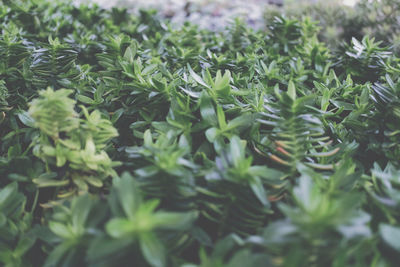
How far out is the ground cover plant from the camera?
0.78 m

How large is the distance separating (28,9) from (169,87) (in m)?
A: 1.79

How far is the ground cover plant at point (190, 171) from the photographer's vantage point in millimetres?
783

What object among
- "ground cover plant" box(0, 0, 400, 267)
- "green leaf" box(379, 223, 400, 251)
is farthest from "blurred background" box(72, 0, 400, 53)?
"green leaf" box(379, 223, 400, 251)

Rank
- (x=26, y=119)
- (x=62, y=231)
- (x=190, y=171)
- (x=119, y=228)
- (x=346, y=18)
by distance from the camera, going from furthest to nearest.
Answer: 1. (x=346, y=18)
2. (x=26, y=119)
3. (x=190, y=171)
4. (x=62, y=231)
5. (x=119, y=228)

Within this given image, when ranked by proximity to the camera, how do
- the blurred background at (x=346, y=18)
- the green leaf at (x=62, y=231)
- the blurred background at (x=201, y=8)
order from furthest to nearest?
1. the blurred background at (x=201, y=8)
2. the blurred background at (x=346, y=18)
3. the green leaf at (x=62, y=231)

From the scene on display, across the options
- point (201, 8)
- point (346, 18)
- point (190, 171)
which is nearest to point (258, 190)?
point (190, 171)

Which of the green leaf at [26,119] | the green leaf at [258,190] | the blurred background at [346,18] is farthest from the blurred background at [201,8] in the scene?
the green leaf at [258,190]

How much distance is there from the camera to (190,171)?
1.02 m

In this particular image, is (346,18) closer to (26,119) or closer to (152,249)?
(26,119)

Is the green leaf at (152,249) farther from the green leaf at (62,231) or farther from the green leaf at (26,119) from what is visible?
the green leaf at (26,119)

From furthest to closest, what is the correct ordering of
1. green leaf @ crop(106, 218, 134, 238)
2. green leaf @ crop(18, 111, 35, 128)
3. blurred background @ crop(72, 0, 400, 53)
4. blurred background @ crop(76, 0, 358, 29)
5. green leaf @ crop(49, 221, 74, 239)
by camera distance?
1. blurred background @ crop(76, 0, 358, 29)
2. blurred background @ crop(72, 0, 400, 53)
3. green leaf @ crop(18, 111, 35, 128)
4. green leaf @ crop(49, 221, 74, 239)
5. green leaf @ crop(106, 218, 134, 238)

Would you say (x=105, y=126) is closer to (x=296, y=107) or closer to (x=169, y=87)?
(x=169, y=87)

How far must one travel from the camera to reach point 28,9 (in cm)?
245

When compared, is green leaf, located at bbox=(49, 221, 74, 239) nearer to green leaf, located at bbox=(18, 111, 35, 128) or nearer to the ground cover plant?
the ground cover plant
